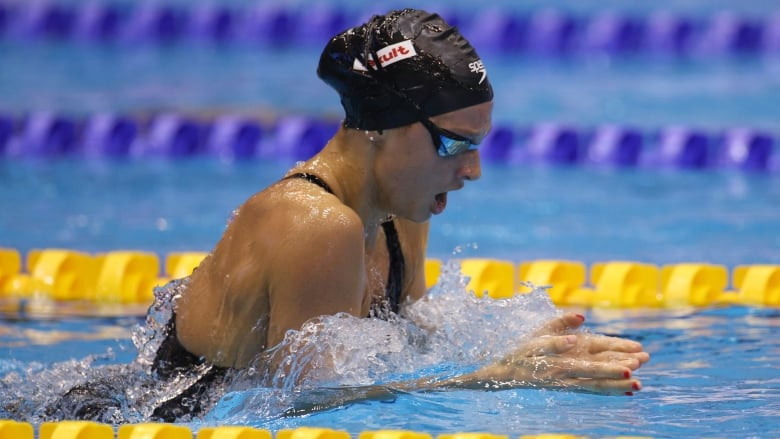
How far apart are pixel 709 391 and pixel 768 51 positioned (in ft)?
27.9

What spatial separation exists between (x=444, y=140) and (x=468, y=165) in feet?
0.27

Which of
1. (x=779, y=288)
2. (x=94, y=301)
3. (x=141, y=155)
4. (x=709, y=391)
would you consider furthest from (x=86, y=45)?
(x=709, y=391)

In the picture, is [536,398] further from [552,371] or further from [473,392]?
[552,371]

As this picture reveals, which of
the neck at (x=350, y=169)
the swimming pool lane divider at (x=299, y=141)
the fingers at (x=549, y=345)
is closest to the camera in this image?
the fingers at (x=549, y=345)

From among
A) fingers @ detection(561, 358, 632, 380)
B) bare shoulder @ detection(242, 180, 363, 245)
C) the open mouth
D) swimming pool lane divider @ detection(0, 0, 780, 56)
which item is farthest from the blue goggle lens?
swimming pool lane divider @ detection(0, 0, 780, 56)

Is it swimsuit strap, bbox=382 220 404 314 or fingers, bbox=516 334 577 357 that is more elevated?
swimsuit strap, bbox=382 220 404 314

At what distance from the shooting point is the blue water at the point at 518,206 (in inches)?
121

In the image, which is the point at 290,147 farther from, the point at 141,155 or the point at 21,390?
the point at 21,390

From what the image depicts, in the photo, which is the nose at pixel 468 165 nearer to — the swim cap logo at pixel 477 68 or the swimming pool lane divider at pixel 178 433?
the swim cap logo at pixel 477 68

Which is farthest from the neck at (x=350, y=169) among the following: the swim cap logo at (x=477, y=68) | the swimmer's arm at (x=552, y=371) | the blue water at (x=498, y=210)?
Answer: the blue water at (x=498, y=210)

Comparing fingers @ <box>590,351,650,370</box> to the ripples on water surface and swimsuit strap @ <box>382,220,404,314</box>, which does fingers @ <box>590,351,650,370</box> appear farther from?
swimsuit strap @ <box>382,220,404,314</box>

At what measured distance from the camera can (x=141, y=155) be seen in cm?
845

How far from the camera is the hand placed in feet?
8.80

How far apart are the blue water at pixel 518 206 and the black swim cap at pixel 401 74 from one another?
673 mm
